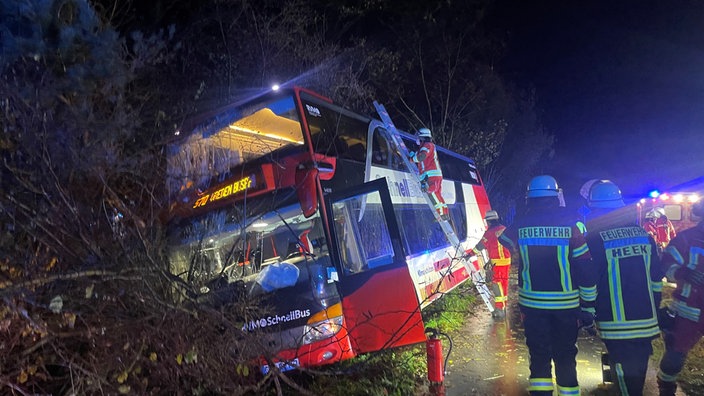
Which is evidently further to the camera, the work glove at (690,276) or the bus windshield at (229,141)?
the bus windshield at (229,141)

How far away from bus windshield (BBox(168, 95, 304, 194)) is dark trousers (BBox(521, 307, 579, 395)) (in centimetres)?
298

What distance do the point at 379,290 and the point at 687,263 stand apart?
9.10ft

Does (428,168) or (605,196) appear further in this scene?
(428,168)

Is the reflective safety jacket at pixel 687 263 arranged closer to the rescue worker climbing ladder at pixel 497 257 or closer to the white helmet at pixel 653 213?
the rescue worker climbing ladder at pixel 497 257

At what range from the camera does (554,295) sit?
3.46 meters

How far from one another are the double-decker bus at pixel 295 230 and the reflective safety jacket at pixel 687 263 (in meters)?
2.20

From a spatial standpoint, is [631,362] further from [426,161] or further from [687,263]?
[426,161]

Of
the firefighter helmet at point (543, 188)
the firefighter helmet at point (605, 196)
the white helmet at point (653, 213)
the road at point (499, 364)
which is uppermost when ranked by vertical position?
the firefighter helmet at point (543, 188)

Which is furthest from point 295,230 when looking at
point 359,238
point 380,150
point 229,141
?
point 380,150

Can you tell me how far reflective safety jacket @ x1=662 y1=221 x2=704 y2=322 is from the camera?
11.6ft

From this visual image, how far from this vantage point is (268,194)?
14.9 ft

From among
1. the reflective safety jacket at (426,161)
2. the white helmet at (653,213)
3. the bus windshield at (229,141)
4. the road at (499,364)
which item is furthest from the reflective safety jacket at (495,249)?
the white helmet at (653,213)

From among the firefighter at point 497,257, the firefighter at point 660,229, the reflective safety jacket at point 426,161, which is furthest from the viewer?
the firefighter at point 660,229

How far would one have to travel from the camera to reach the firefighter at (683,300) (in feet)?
11.6
